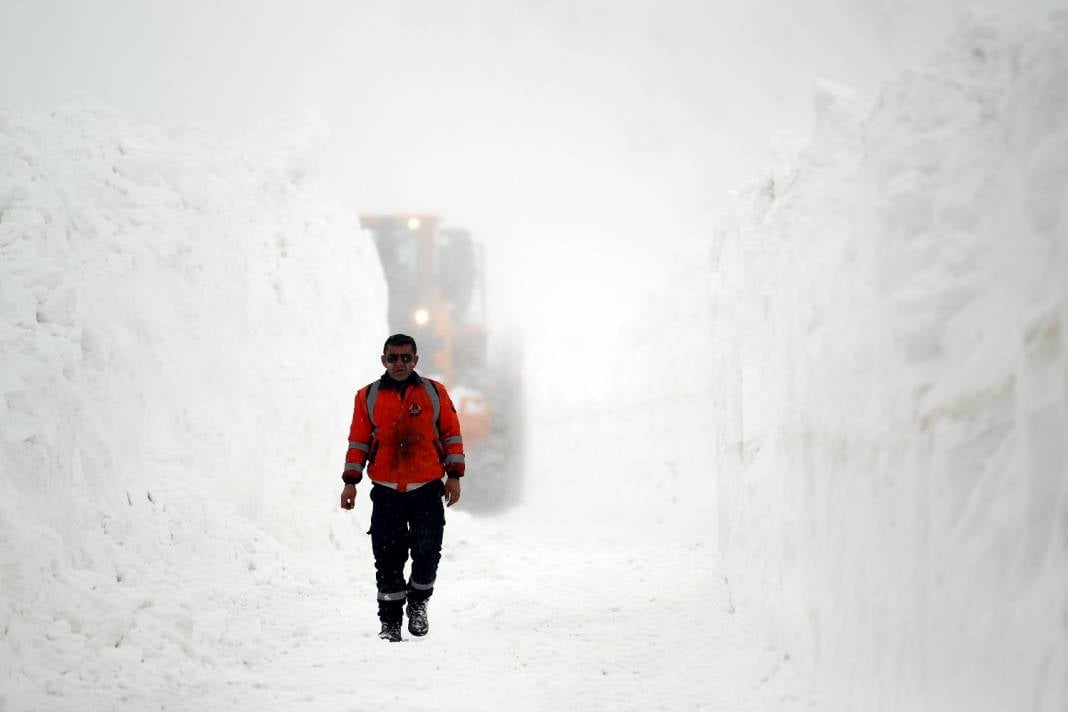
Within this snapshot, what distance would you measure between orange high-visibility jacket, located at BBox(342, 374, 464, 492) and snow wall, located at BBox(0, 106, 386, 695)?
1255mm

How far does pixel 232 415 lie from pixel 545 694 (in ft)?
16.3

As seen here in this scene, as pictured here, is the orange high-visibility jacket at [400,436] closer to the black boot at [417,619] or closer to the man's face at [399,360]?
the man's face at [399,360]

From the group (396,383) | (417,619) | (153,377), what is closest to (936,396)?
(396,383)

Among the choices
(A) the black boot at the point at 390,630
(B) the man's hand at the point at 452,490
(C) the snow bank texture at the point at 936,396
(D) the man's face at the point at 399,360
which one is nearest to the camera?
(C) the snow bank texture at the point at 936,396

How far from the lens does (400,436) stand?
18.2ft

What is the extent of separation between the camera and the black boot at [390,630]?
224 inches

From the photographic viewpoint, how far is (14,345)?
211 inches

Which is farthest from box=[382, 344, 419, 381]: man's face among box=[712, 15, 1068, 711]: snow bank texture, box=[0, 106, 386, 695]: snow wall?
box=[712, 15, 1068, 711]: snow bank texture

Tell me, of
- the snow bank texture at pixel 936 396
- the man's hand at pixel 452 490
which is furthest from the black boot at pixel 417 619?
the snow bank texture at pixel 936 396

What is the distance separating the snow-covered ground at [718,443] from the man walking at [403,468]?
346 millimetres

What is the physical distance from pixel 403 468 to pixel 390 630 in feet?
3.19

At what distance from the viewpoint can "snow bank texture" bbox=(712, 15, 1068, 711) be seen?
2.54 m

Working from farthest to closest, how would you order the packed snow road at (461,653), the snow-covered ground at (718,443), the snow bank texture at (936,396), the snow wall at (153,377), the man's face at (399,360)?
the man's face at (399,360), the snow wall at (153,377), the packed snow road at (461,653), the snow-covered ground at (718,443), the snow bank texture at (936,396)

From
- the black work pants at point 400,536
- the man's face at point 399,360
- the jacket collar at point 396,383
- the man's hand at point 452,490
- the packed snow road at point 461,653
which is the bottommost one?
the packed snow road at point 461,653
